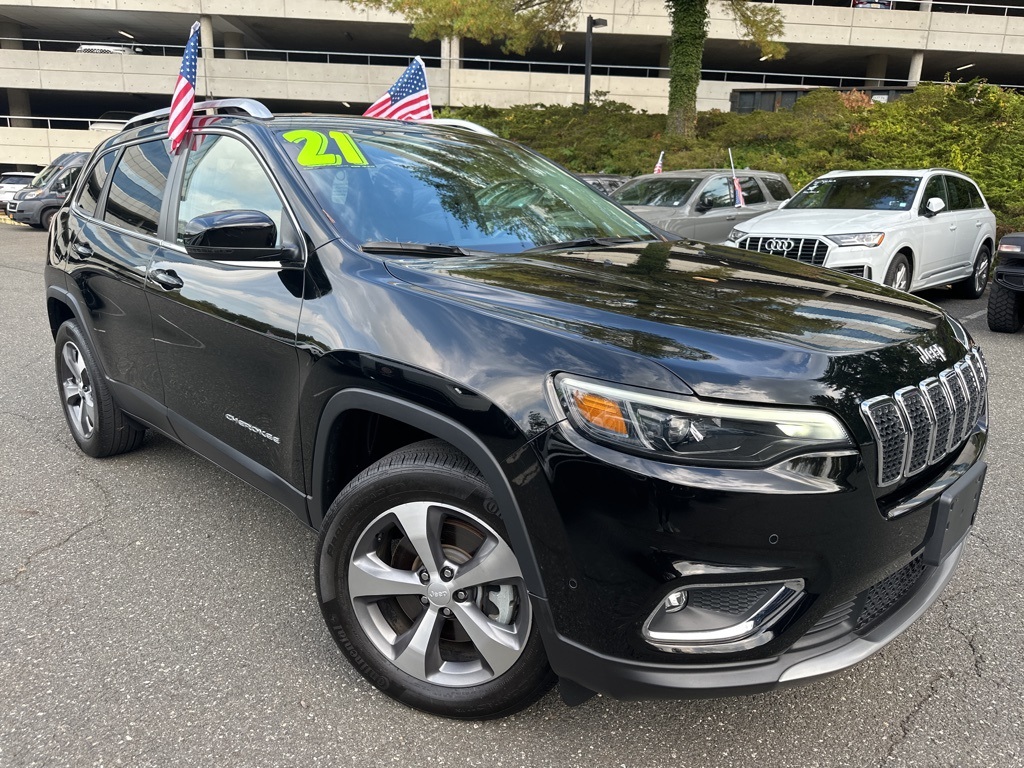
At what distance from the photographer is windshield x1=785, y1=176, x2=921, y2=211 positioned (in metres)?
8.98

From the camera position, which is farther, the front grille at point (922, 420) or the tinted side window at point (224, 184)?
the tinted side window at point (224, 184)

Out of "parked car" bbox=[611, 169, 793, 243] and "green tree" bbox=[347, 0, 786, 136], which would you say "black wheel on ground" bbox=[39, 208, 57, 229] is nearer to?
"green tree" bbox=[347, 0, 786, 136]

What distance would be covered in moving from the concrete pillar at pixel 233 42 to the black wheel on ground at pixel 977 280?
1295 inches

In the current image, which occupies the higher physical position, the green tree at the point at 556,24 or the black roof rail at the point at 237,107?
the green tree at the point at 556,24

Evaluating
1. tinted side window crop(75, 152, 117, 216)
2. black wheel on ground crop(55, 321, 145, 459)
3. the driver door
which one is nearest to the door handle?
the driver door

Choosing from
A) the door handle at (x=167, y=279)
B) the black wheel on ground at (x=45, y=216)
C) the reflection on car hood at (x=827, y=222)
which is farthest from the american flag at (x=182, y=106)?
the black wheel on ground at (x=45, y=216)

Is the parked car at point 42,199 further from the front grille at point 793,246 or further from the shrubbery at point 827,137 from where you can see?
the front grille at point 793,246

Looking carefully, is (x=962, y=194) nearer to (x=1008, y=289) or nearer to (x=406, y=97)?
(x=1008, y=289)

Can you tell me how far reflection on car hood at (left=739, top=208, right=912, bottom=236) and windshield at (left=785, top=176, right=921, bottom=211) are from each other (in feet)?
0.82

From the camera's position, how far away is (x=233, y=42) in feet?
114

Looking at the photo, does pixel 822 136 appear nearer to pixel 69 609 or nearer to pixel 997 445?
pixel 997 445

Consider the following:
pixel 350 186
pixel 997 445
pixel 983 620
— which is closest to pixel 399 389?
pixel 350 186

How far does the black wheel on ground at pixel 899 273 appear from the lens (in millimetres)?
8328

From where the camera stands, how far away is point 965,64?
34281 millimetres
